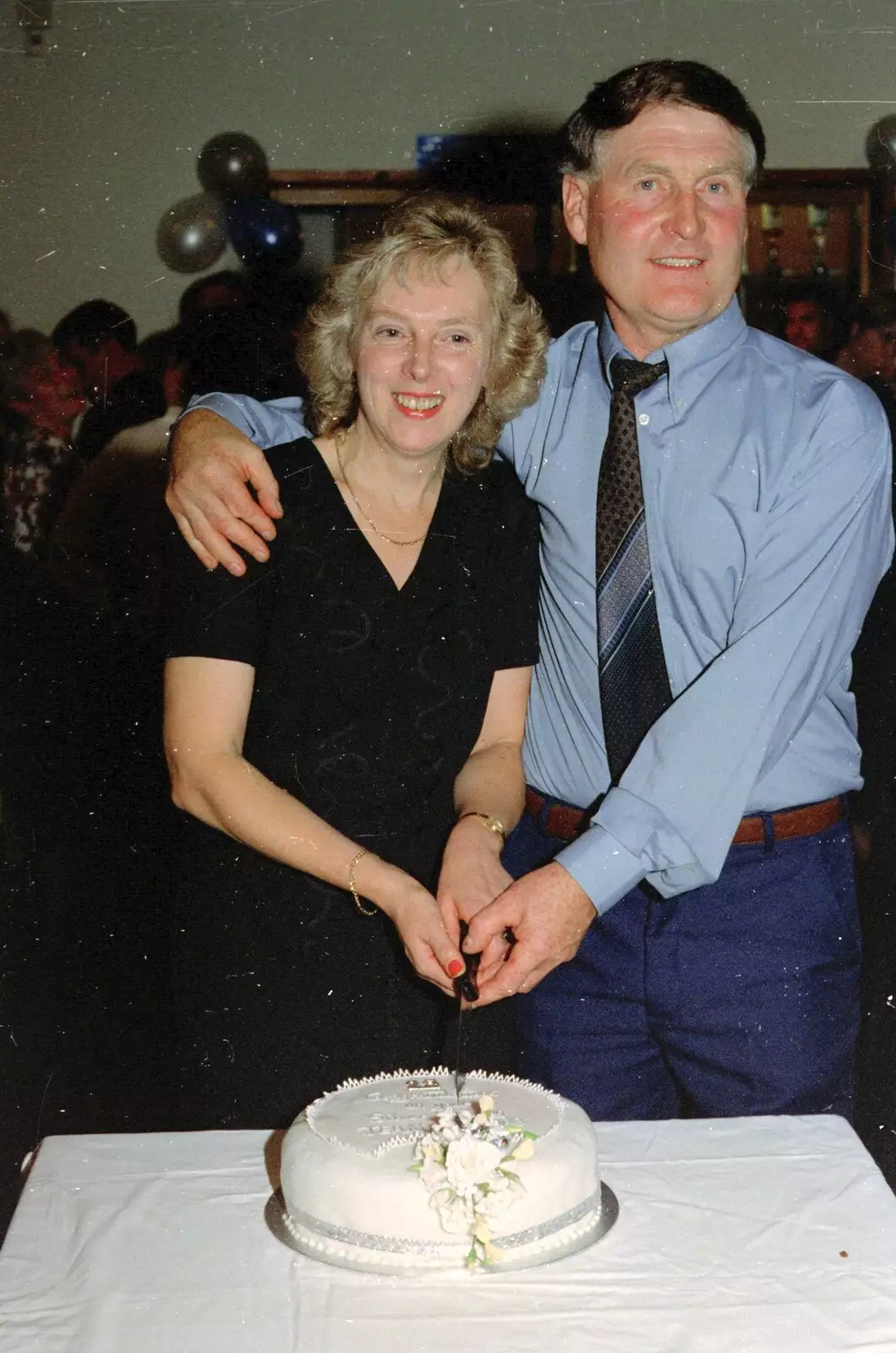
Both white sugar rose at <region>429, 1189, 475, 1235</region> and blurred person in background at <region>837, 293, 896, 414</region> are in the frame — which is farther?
blurred person in background at <region>837, 293, 896, 414</region>

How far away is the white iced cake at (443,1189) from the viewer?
1.34 metres

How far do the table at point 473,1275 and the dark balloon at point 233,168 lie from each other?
3.20m

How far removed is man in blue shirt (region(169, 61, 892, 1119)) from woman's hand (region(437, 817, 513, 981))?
6 cm

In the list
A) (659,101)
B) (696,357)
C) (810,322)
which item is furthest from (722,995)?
(810,322)

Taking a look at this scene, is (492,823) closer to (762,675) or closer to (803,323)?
(762,675)

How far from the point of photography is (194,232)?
4.12m

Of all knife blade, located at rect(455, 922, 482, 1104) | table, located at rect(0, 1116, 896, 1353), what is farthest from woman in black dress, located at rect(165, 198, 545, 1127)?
table, located at rect(0, 1116, 896, 1353)

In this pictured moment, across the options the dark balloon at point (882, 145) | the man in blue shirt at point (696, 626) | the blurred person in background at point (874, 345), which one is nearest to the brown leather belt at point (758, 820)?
the man in blue shirt at point (696, 626)

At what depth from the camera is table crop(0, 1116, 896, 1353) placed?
1.24 m

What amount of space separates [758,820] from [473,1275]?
1035 millimetres

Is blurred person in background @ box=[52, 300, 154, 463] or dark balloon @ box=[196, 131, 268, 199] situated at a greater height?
dark balloon @ box=[196, 131, 268, 199]

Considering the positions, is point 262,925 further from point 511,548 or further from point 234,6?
point 234,6

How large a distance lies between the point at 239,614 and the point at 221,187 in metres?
2.51

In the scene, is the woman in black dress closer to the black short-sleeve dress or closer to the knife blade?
the black short-sleeve dress
